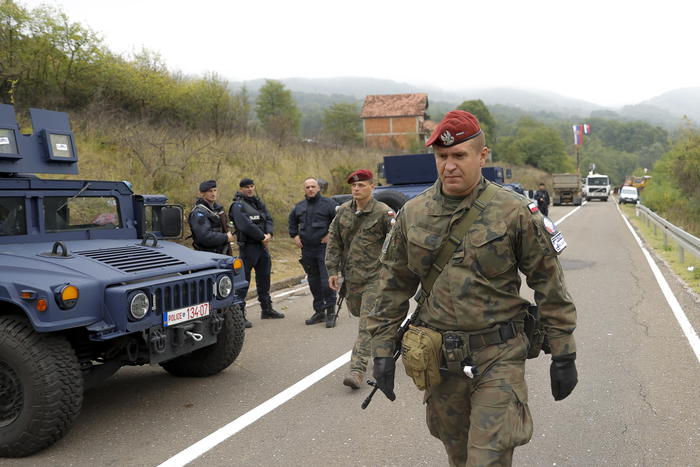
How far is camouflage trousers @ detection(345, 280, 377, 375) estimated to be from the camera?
5258 millimetres

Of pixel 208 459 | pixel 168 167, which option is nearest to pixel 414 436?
pixel 208 459

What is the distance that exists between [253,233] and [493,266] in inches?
226

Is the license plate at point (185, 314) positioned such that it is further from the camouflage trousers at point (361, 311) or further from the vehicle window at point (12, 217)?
the vehicle window at point (12, 217)

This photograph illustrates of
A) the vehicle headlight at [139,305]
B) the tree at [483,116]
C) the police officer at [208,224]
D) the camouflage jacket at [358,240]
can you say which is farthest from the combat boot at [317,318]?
the tree at [483,116]

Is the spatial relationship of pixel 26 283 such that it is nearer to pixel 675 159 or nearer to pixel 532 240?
pixel 532 240

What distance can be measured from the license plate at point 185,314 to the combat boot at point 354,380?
4.21ft

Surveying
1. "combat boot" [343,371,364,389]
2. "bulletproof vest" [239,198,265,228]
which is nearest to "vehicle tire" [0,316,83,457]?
"combat boot" [343,371,364,389]

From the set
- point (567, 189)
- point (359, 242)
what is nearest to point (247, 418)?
point (359, 242)

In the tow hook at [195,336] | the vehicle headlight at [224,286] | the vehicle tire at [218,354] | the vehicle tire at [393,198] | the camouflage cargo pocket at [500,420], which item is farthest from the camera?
the vehicle tire at [393,198]

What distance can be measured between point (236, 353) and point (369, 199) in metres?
1.86

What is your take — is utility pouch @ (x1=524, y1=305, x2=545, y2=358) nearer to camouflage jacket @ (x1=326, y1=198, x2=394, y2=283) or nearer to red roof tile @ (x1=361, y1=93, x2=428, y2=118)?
camouflage jacket @ (x1=326, y1=198, x2=394, y2=283)

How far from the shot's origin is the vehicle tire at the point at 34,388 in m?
3.98

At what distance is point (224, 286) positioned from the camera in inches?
203

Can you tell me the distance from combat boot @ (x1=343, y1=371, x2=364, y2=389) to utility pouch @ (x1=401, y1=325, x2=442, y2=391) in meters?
2.51
